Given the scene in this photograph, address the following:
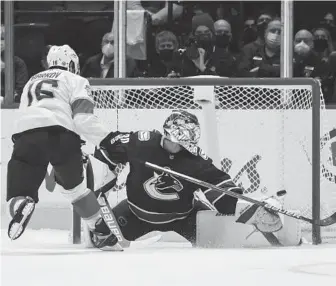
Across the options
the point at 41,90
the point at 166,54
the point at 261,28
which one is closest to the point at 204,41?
the point at 166,54

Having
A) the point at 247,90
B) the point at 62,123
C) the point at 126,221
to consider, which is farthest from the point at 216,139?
the point at 62,123

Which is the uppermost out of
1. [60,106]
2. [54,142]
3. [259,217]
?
[60,106]

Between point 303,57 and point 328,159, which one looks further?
point 303,57

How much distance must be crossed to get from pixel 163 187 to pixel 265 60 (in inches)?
60.3

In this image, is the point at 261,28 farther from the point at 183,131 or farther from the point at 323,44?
the point at 183,131

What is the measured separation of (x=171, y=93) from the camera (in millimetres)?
5844

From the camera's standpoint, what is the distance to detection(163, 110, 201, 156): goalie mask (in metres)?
5.07

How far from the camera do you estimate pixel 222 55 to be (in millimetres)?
6316

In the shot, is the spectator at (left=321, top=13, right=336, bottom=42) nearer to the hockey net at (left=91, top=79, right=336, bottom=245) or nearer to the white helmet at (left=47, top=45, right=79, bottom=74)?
the hockey net at (left=91, top=79, right=336, bottom=245)

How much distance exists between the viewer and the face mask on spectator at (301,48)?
20.6 feet

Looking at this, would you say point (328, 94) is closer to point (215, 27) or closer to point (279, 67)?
point (279, 67)

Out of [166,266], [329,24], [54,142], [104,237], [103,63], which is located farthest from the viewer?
[103,63]

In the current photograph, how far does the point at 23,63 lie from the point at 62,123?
6.18 feet

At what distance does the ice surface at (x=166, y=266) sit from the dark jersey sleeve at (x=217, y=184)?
27 centimetres
